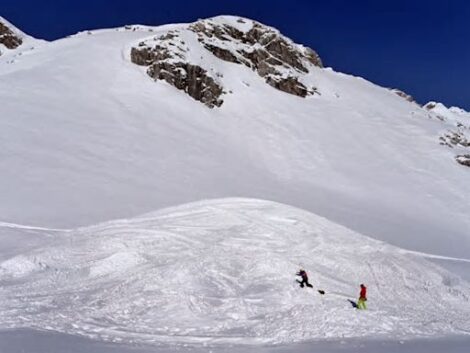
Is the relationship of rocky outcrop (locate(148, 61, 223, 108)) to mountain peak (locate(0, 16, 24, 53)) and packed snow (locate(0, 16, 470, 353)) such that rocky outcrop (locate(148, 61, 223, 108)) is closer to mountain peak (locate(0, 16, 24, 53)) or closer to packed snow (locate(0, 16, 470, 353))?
packed snow (locate(0, 16, 470, 353))

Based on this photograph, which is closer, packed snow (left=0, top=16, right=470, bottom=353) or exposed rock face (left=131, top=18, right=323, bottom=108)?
packed snow (left=0, top=16, right=470, bottom=353)

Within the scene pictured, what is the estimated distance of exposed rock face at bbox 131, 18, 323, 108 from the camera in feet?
189

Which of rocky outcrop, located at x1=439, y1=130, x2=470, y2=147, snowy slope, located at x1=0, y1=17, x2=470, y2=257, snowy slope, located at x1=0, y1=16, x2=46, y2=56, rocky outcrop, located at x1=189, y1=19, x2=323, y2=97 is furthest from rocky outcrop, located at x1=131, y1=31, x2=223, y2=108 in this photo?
rocky outcrop, located at x1=439, y1=130, x2=470, y2=147

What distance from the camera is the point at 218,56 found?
65.9 m

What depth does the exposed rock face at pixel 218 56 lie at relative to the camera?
57.7m

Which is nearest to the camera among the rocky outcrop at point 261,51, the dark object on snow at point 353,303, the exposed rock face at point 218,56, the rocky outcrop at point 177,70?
the dark object on snow at point 353,303

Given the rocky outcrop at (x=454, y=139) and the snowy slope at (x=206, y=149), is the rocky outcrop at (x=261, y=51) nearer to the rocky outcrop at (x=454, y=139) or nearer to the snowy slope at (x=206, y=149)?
the snowy slope at (x=206, y=149)

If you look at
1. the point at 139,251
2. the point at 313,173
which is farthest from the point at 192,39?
the point at 139,251

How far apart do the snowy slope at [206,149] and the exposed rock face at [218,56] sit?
158 centimetres

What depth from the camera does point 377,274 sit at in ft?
74.8

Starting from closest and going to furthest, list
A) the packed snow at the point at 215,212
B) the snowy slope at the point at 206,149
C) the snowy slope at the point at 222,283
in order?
the snowy slope at the point at 222,283 → the packed snow at the point at 215,212 → the snowy slope at the point at 206,149

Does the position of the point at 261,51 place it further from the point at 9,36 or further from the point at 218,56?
the point at 9,36

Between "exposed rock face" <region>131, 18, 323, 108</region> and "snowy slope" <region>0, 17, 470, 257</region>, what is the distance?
1.58 metres

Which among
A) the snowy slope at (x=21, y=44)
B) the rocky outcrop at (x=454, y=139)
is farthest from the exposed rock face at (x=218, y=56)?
the rocky outcrop at (x=454, y=139)
